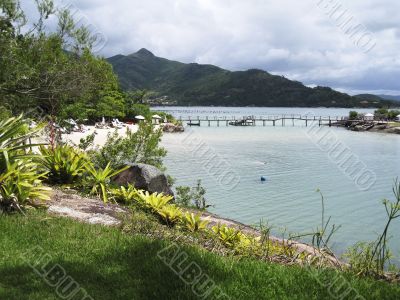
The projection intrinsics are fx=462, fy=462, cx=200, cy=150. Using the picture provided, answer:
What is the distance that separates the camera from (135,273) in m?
5.17

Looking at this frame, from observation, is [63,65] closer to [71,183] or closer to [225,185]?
[71,183]

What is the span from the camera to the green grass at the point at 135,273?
4.68 metres

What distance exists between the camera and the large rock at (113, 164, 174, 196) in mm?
11797

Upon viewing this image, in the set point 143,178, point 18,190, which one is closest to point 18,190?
point 18,190

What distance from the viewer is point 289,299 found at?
4523mm

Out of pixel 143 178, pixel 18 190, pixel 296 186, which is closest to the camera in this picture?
pixel 18 190

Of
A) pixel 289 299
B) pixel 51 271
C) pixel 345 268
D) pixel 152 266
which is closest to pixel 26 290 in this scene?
pixel 51 271

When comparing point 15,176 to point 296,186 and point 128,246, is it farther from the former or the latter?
point 296,186

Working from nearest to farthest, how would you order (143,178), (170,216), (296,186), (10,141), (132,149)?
(170,216) → (10,141) → (143,178) → (132,149) → (296,186)

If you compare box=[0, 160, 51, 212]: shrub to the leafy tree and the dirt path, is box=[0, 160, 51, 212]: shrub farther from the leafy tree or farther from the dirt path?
the leafy tree

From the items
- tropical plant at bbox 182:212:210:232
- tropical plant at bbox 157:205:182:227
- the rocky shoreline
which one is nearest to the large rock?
tropical plant at bbox 157:205:182:227

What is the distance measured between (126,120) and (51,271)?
79966 mm

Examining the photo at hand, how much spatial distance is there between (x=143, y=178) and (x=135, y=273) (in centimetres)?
672

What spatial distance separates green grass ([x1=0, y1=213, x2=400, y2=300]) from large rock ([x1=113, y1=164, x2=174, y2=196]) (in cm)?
515
